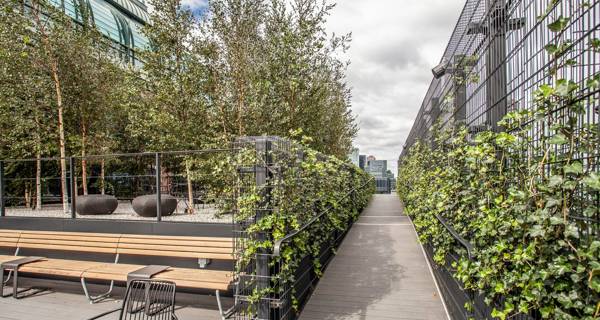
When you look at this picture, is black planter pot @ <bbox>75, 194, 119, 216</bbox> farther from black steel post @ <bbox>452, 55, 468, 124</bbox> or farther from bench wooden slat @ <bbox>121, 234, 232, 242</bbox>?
black steel post @ <bbox>452, 55, 468, 124</bbox>

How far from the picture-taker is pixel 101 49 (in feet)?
35.5

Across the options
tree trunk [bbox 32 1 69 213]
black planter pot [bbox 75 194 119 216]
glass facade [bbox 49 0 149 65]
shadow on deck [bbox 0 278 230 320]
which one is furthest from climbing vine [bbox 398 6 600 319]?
glass facade [bbox 49 0 149 65]

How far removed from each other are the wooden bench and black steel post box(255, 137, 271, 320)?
0.68m

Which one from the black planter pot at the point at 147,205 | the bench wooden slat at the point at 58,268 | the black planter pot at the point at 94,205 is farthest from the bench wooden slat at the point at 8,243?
the black planter pot at the point at 147,205

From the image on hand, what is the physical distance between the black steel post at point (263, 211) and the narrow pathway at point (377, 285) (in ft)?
2.46

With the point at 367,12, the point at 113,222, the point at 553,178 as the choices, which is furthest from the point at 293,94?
the point at 553,178

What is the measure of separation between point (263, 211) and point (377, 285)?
2.18 m

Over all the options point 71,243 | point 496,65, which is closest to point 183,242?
→ point 71,243

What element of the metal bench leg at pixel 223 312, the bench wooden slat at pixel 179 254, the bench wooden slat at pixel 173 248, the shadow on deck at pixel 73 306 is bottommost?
the shadow on deck at pixel 73 306

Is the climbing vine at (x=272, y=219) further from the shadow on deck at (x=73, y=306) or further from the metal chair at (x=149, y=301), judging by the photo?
the shadow on deck at (x=73, y=306)

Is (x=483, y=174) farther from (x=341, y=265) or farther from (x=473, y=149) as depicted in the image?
(x=341, y=265)

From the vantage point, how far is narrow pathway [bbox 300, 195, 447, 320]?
375 cm

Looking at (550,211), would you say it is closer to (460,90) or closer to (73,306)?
(460,90)

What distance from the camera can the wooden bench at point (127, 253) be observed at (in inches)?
159
